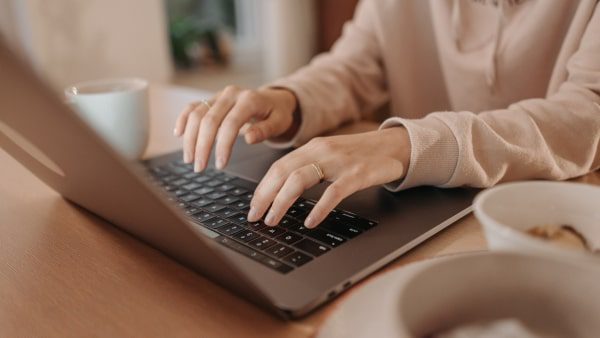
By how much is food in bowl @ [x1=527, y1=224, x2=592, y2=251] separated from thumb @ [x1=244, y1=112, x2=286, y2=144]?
1.47ft

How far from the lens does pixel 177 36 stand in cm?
261

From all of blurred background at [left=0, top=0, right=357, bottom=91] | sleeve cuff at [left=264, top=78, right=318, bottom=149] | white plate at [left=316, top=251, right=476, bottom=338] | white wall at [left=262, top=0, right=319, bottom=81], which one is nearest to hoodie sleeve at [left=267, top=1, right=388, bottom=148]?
sleeve cuff at [left=264, top=78, right=318, bottom=149]

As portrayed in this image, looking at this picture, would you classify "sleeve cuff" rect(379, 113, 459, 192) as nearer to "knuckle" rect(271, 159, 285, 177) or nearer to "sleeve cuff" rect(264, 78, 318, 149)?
"knuckle" rect(271, 159, 285, 177)

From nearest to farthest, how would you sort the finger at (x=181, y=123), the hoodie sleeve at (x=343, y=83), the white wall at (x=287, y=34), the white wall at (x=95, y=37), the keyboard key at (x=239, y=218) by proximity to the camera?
1. the keyboard key at (x=239, y=218)
2. the finger at (x=181, y=123)
3. the hoodie sleeve at (x=343, y=83)
4. the white wall at (x=95, y=37)
5. the white wall at (x=287, y=34)

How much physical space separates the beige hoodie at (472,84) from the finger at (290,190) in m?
0.11

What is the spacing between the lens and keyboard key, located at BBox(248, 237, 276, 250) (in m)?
0.48

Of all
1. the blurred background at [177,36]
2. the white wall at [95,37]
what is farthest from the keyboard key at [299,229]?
the white wall at [95,37]

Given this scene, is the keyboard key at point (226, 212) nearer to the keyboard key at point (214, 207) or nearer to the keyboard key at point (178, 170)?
the keyboard key at point (214, 207)

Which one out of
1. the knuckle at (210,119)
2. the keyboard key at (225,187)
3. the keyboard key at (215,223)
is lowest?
the keyboard key at (225,187)

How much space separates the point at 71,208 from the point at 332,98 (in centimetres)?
46

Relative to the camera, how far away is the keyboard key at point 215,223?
0.53m

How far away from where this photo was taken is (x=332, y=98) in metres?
0.92

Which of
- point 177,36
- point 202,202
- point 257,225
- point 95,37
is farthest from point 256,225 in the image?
point 177,36

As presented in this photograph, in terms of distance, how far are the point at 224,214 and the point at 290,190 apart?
0.08 m
